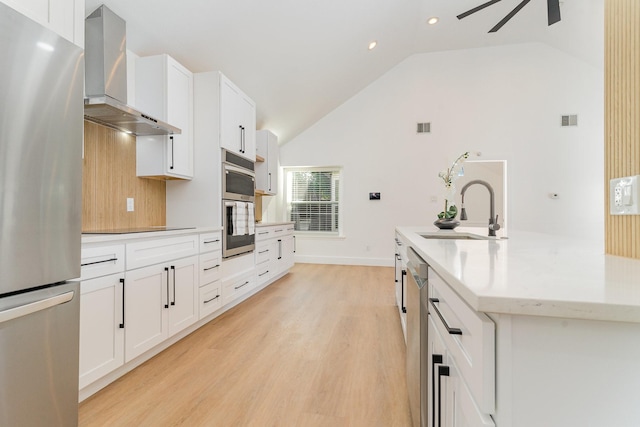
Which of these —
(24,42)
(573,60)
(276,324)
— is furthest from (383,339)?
(573,60)

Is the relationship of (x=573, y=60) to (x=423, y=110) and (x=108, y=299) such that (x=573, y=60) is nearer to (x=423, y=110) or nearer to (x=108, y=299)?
(x=423, y=110)

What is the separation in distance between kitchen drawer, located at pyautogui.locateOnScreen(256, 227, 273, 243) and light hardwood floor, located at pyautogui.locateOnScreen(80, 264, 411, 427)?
966mm

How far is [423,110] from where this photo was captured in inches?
220

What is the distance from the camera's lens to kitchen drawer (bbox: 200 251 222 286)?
259 cm

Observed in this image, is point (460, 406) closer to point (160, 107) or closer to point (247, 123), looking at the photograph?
point (160, 107)

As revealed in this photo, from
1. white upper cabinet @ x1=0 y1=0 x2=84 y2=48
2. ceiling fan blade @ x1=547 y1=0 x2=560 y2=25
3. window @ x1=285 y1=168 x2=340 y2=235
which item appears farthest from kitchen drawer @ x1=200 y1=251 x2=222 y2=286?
window @ x1=285 y1=168 x2=340 y2=235

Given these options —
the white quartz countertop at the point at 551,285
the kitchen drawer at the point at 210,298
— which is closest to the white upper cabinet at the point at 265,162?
the kitchen drawer at the point at 210,298

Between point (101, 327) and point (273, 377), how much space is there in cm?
100

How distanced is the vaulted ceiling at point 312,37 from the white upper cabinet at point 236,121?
0.43 m

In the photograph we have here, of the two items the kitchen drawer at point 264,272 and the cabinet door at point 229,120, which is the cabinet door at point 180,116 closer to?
the cabinet door at point 229,120

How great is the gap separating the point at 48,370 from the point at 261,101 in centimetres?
399

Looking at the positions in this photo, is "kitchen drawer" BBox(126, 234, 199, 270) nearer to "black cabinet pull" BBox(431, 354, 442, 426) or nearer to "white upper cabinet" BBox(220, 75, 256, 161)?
"white upper cabinet" BBox(220, 75, 256, 161)

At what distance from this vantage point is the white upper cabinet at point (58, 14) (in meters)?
1.08

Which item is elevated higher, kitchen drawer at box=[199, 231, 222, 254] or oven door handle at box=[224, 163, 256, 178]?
oven door handle at box=[224, 163, 256, 178]
